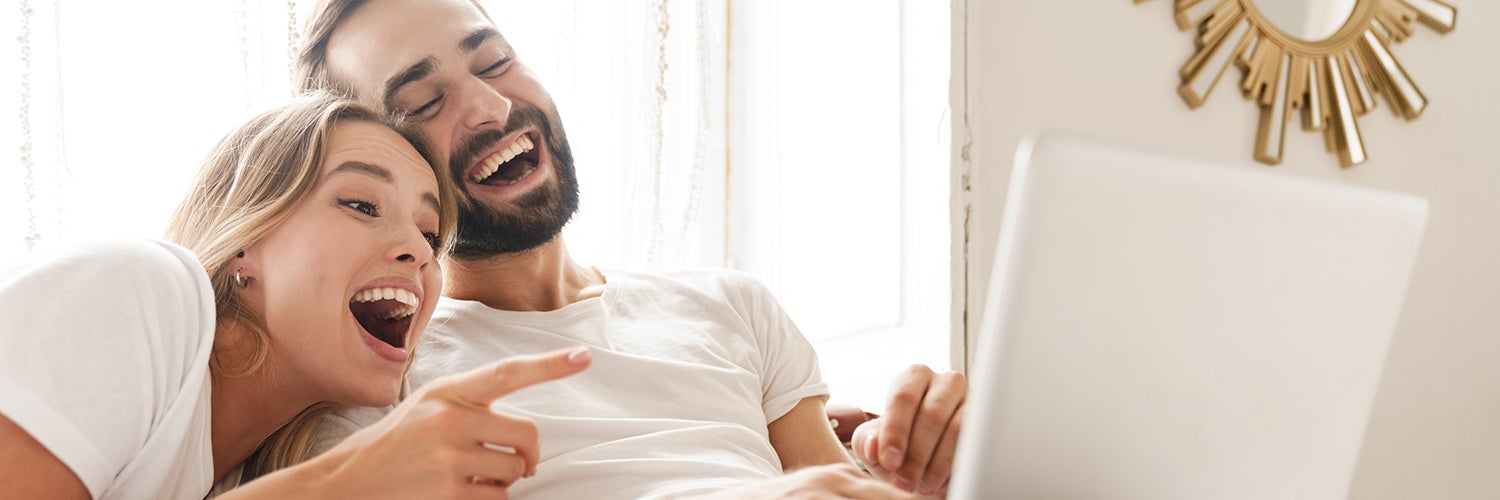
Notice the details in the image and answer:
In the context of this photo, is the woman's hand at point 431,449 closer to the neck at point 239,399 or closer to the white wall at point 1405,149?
the neck at point 239,399

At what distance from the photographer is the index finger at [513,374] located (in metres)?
0.77

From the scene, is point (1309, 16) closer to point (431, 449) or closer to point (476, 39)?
point (476, 39)

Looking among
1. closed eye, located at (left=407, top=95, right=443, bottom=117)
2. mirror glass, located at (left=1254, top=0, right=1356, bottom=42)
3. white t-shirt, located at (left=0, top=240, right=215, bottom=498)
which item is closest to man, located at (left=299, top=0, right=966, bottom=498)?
closed eye, located at (left=407, top=95, right=443, bottom=117)

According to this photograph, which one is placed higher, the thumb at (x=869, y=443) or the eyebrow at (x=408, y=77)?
the eyebrow at (x=408, y=77)

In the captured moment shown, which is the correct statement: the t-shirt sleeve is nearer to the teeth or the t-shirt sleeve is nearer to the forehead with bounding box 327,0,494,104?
the teeth

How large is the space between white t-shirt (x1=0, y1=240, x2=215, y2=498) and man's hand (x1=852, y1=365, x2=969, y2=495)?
569mm

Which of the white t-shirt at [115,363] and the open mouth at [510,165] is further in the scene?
the open mouth at [510,165]

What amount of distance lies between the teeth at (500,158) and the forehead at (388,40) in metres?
0.13

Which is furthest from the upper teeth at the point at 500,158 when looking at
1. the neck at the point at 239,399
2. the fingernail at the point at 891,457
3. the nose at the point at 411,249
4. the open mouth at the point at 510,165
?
the fingernail at the point at 891,457

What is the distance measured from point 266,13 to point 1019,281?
44.6 inches

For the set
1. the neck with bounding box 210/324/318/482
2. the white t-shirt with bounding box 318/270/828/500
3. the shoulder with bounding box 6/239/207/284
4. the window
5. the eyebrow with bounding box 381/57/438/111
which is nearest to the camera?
the shoulder with bounding box 6/239/207/284

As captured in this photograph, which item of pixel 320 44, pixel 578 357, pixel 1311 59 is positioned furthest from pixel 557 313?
pixel 1311 59

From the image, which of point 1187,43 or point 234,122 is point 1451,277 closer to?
point 1187,43

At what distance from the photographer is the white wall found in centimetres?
184
